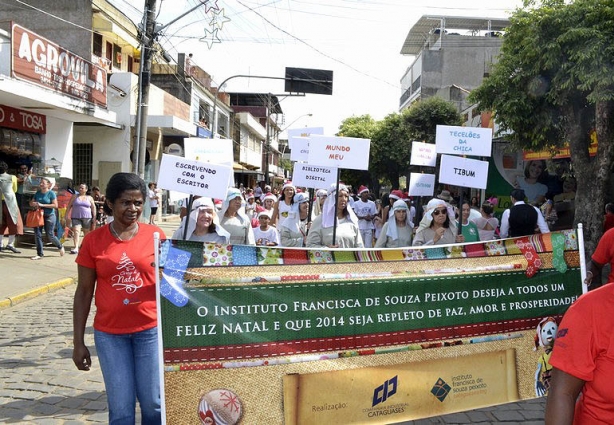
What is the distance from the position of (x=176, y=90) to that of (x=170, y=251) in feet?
91.8

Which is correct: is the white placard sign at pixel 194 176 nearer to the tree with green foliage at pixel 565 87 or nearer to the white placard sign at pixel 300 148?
the white placard sign at pixel 300 148

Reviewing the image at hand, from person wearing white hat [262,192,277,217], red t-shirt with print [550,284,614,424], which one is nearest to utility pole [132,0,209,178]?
person wearing white hat [262,192,277,217]

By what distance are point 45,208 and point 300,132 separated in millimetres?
5563

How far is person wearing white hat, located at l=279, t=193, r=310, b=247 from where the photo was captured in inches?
329

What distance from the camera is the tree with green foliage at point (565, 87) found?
10203 millimetres

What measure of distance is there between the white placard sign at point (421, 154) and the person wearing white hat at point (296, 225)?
180 cm

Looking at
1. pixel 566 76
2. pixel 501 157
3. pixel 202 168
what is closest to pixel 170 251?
pixel 202 168

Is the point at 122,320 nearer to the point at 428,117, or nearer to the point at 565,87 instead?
the point at 565,87

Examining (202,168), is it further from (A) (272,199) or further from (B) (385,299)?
(A) (272,199)

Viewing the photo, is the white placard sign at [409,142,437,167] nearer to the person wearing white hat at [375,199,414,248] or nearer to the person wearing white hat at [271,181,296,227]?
the person wearing white hat at [271,181,296,227]

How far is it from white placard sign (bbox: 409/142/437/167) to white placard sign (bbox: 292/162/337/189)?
66.8 inches

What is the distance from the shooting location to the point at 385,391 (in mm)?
3391

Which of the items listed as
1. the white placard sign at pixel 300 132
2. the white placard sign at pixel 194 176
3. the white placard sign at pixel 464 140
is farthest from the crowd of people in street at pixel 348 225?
the white placard sign at pixel 300 132

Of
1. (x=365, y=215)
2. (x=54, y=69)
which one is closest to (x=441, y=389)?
(x=365, y=215)
